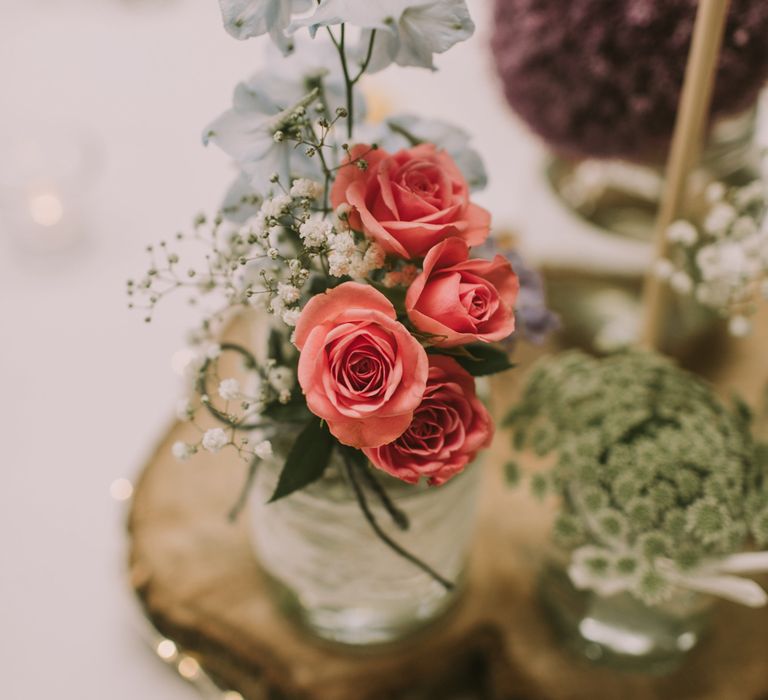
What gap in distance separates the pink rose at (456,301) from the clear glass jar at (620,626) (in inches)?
12.4

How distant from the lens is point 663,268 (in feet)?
2.19

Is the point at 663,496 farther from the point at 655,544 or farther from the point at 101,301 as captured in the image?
the point at 101,301

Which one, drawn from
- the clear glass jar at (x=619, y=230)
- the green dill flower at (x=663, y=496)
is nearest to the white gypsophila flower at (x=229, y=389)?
the green dill flower at (x=663, y=496)

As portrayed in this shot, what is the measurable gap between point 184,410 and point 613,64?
1.57 feet

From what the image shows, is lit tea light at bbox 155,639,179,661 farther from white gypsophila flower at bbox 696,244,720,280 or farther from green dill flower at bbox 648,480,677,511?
white gypsophila flower at bbox 696,244,720,280

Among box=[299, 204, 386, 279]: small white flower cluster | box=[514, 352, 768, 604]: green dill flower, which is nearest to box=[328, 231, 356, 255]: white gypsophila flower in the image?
box=[299, 204, 386, 279]: small white flower cluster

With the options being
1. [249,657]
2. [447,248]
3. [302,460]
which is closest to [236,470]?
[249,657]

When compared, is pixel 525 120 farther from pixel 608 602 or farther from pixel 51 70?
pixel 51 70

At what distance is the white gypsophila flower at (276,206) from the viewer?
42cm

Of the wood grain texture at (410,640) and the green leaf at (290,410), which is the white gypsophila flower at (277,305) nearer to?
the green leaf at (290,410)

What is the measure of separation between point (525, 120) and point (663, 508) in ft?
1.34

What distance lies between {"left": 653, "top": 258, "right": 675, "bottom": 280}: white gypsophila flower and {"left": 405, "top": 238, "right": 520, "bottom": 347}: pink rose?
11.2 inches

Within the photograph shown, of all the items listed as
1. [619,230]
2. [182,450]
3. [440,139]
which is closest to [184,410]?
[182,450]

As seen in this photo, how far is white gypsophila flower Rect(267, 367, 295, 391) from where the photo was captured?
1.57 ft
